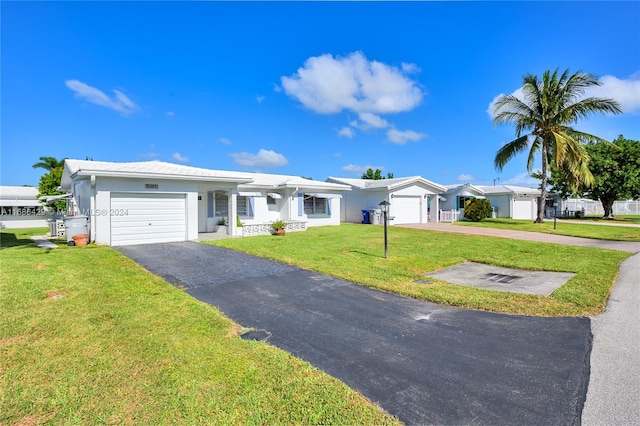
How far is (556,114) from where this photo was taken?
22344mm

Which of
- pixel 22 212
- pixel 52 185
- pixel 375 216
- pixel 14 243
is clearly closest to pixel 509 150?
pixel 375 216

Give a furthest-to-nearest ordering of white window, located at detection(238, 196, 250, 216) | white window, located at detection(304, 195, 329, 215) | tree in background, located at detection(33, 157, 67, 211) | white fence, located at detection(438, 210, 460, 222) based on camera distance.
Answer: white fence, located at detection(438, 210, 460, 222)
tree in background, located at detection(33, 157, 67, 211)
white window, located at detection(304, 195, 329, 215)
white window, located at detection(238, 196, 250, 216)

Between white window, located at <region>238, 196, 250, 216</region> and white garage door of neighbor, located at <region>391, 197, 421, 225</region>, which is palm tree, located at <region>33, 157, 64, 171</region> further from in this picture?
white garage door of neighbor, located at <region>391, 197, 421, 225</region>

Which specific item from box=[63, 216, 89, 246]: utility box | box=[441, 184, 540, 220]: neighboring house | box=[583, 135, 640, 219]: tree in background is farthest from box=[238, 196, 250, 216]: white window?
box=[583, 135, 640, 219]: tree in background

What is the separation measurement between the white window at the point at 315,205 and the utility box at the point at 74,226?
1271cm

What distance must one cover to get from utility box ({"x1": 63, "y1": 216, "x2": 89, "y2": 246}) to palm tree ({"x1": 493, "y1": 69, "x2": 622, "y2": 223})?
2677cm

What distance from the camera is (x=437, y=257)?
10969 millimetres

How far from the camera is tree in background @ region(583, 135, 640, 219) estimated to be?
2700 centimetres

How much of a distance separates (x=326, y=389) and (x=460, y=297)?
13.9 ft

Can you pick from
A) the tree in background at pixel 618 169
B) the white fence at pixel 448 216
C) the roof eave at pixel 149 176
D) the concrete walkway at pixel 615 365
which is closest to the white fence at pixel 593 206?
the tree in background at pixel 618 169

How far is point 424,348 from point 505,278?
5358 mm

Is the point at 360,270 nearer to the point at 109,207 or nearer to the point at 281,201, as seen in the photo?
the point at 109,207

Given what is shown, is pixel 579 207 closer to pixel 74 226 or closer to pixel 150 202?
pixel 150 202

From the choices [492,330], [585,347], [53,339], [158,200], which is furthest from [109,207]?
[585,347]
